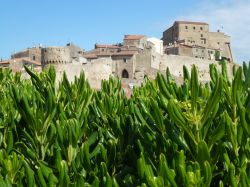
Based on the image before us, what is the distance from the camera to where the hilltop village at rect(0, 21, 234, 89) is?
40947 millimetres

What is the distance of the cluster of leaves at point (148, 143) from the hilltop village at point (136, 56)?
98.4ft

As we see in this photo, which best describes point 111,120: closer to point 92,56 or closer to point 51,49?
point 51,49

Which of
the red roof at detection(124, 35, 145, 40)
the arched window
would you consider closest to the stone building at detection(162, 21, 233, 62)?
the red roof at detection(124, 35, 145, 40)

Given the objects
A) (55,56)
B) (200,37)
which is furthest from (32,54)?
(200,37)

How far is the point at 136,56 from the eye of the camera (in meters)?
48.5

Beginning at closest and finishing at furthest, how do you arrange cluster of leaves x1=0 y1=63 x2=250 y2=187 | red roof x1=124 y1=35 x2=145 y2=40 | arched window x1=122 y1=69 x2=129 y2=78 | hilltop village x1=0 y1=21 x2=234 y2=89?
cluster of leaves x1=0 y1=63 x2=250 y2=187, hilltop village x1=0 y1=21 x2=234 y2=89, arched window x1=122 y1=69 x2=129 y2=78, red roof x1=124 y1=35 x2=145 y2=40

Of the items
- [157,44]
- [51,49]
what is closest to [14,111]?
[51,49]

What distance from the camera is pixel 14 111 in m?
→ 3.57

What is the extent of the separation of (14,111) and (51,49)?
44316mm

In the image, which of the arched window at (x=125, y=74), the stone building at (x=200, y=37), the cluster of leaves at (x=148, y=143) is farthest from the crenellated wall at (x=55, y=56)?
the cluster of leaves at (x=148, y=143)

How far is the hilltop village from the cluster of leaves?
98.4ft

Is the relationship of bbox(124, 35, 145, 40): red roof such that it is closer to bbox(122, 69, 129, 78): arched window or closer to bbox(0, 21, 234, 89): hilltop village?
bbox(0, 21, 234, 89): hilltop village

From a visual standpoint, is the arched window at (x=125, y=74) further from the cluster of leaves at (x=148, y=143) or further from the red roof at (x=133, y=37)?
the cluster of leaves at (x=148, y=143)

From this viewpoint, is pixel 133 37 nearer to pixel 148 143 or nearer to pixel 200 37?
pixel 200 37
